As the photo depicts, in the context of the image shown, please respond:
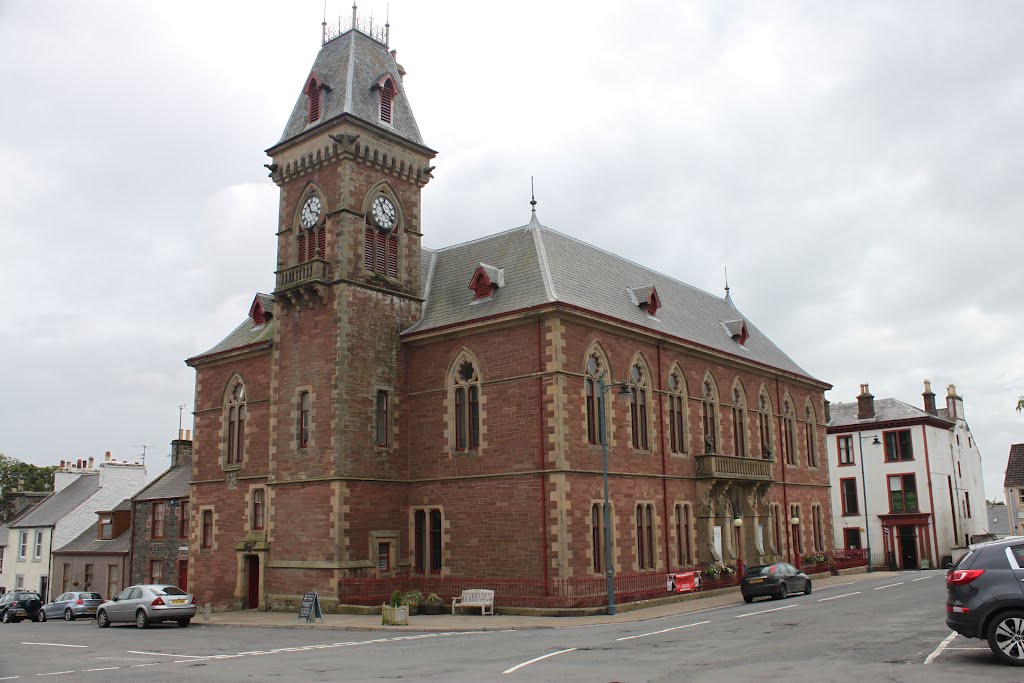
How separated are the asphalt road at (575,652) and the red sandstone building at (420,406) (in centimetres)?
557

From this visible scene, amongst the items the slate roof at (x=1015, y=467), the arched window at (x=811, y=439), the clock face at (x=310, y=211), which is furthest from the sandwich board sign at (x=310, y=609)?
the slate roof at (x=1015, y=467)

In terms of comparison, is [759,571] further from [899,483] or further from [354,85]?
[899,483]

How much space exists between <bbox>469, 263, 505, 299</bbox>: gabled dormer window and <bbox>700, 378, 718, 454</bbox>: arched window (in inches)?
439

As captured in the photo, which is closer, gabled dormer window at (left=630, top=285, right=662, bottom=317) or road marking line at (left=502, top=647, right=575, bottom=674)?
road marking line at (left=502, top=647, right=575, bottom=674)

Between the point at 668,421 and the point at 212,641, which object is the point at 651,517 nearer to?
the point at 668,421

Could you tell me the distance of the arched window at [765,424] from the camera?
4275 centimetres

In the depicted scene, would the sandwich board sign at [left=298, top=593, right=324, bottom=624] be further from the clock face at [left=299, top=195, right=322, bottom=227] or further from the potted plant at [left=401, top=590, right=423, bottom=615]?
the clock face at [left=299, top=195, right=322, bottom=227]

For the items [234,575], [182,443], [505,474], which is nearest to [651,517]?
[505,474]

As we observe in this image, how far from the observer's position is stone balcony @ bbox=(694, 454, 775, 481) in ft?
119

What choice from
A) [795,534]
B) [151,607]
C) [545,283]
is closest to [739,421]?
[795,534]

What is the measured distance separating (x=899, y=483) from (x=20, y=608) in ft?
168

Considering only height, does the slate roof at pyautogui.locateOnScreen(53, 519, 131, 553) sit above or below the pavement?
above

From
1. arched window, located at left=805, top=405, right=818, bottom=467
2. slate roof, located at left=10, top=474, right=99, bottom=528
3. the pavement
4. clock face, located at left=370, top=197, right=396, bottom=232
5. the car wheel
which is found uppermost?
clock face, located at left=370, top=197, right=396, bottom=232

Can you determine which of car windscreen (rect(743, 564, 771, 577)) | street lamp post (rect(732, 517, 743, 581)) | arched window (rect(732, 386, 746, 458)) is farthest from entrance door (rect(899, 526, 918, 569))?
car windscreen (rect(743, 564, 771, 577))
